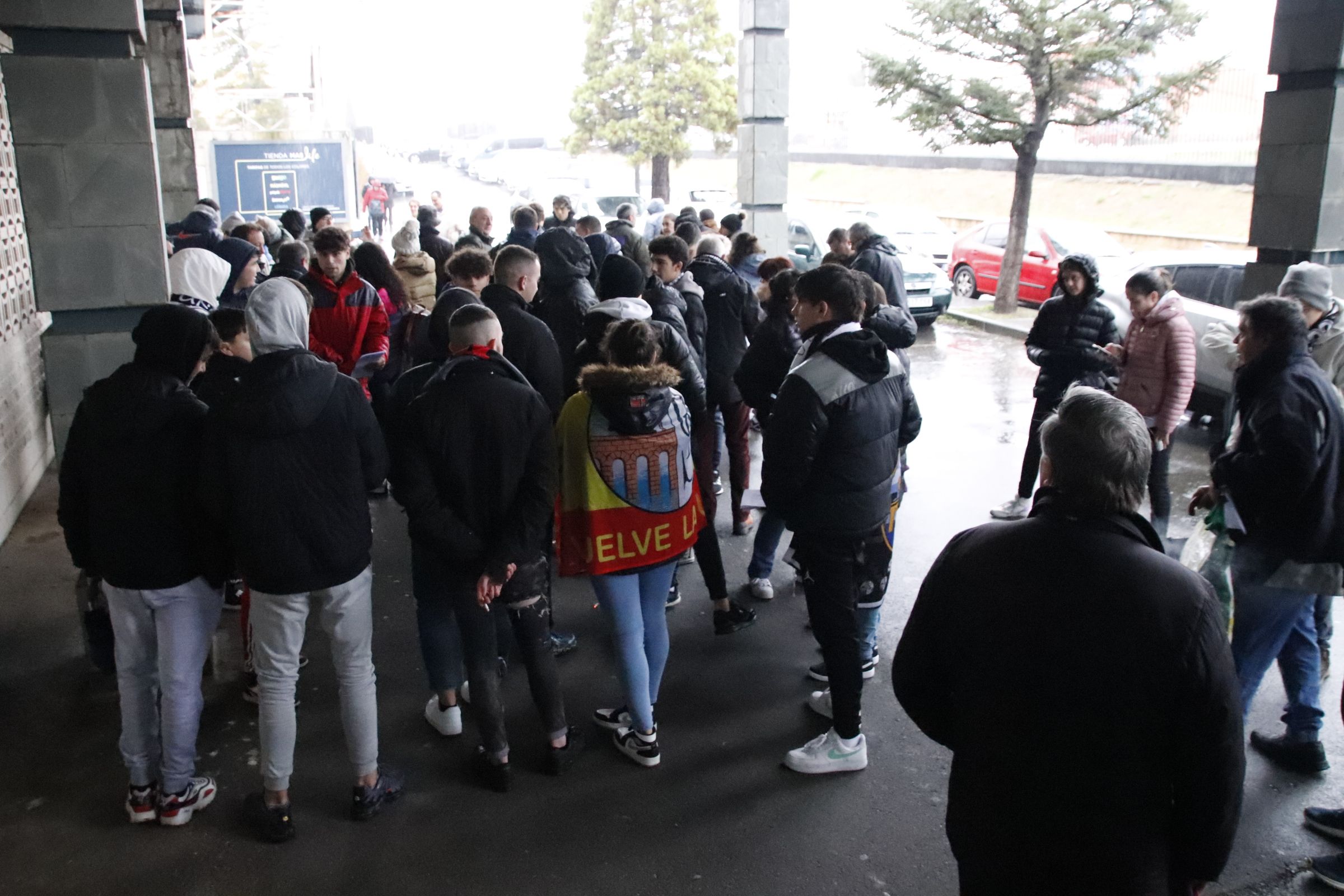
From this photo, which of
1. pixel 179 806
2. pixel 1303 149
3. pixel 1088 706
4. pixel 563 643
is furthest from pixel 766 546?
pixel 1303 149

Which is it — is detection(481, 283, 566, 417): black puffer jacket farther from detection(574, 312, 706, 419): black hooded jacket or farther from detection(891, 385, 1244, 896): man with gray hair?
detection(891, 385, 1244, 896): man with gray hair

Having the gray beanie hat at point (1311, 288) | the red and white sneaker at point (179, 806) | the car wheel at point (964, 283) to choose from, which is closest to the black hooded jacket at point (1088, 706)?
the red and white sneaker at point (179, 806)

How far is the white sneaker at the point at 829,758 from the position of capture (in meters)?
4.20

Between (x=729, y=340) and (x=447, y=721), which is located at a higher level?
(x=729, y=340)

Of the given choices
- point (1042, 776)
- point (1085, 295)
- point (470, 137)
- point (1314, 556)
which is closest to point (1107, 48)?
point (1085, 295)

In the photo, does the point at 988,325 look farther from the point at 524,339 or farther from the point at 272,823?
the point at 272,823

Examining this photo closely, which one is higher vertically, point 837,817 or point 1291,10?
point 1291,10

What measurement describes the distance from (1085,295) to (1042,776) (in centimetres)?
505

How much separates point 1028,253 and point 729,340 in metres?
12.5

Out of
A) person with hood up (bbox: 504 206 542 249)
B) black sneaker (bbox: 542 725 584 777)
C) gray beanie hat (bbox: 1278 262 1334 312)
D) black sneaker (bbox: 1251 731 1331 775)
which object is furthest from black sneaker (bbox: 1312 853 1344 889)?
person with hood up (bbox: 504 206 542 249)

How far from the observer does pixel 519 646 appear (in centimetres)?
405

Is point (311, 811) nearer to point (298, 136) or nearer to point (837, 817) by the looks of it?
point (837, 817)

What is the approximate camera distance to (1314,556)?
3834mm

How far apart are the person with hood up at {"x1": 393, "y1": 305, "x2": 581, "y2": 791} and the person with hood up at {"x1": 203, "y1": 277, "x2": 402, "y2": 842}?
183 mm
